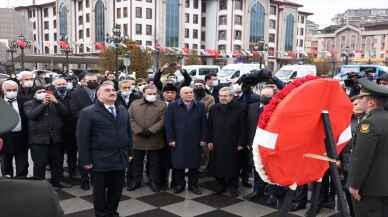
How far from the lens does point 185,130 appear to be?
18.1ft

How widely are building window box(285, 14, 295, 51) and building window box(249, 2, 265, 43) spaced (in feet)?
23.9

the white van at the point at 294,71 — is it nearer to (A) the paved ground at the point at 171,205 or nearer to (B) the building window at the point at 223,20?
(A) the paved ground at the point at 171,205

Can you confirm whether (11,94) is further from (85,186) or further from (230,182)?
(230,182)

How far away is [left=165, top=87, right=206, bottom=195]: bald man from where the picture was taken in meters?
5.51

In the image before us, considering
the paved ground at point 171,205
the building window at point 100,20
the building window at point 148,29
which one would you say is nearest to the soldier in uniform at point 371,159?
the paved ground at point 171,205

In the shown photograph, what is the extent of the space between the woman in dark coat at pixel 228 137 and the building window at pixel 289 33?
214 ft

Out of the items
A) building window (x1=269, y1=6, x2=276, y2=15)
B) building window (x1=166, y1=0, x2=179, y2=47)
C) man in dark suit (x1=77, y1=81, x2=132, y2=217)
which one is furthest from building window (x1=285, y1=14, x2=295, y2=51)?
man in dark suit (x1=77, y1=81, x2=132, y2=217)

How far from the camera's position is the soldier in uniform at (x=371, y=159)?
9.66 feet

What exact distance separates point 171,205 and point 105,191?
997 mm

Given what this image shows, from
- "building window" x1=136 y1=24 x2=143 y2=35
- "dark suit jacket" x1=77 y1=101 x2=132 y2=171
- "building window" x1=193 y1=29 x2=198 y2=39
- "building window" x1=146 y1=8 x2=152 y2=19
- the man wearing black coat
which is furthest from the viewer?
"building window" x1=193 y1=29 x2=198 y2=39

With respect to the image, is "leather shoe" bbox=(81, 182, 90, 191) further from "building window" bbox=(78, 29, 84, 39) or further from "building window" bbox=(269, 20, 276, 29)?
"building window" bbox=(269, 20, 276, 29)

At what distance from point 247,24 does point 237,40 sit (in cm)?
324

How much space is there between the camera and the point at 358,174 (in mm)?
3045

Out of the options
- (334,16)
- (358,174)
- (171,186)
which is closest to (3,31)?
(171,186)
